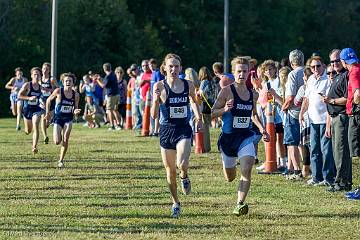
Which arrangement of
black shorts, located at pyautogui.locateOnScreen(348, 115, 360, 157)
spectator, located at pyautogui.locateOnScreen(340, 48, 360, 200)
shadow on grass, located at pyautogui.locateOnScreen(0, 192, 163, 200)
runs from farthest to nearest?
1. shadow on grass, located at pyautogui.locateOnScreen(0, 192, 163, 200)
2. black shorts, located at pyautogui.locateOnScreen(348, 115, 360, 157)
3. spectator, located at pyautogui.locateOnScreen(340, 48, 360, 200)

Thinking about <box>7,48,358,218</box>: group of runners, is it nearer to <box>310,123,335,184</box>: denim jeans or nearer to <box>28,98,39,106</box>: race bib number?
<box>310,123,335,184</box>: denim jeans

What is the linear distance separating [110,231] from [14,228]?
117 centimetres

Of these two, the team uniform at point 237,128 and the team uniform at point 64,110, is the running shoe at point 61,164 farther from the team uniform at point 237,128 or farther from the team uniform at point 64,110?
the team uniform at point 237,128

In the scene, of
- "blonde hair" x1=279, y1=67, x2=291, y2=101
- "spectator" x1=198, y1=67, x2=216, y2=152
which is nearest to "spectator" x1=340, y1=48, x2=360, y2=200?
"blonde hair" x1=279, y1=67, x2=291, y2=101

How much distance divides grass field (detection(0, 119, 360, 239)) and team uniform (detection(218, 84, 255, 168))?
34.9 inches

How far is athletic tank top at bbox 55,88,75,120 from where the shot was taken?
1978 centimetres

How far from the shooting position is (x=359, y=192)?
48.2 feet

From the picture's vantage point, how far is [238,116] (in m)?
13.1

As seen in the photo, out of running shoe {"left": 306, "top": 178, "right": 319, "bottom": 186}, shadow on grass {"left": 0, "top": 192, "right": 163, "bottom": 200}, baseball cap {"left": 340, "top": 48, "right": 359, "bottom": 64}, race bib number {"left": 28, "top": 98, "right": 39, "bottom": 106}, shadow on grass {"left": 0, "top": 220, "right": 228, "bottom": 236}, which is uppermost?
baseball cap {"left": 340, "top": 48, "right": 359, "bottom": 64}

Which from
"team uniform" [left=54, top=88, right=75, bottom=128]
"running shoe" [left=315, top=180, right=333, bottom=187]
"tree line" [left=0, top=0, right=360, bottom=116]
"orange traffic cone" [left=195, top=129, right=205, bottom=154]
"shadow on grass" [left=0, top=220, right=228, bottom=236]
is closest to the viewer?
"shadow on grass" [left=0, top=220, right=228, bottom=236]

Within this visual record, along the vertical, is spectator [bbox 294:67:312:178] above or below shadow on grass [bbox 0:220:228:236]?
above

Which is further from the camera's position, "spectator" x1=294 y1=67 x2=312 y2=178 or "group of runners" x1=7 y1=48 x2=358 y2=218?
"spectator" x1=294 y1=67 x2=312 y2=178

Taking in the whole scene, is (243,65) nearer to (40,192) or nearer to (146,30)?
(40,192)

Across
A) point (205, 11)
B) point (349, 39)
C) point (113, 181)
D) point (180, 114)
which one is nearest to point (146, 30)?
point (205, 11)
